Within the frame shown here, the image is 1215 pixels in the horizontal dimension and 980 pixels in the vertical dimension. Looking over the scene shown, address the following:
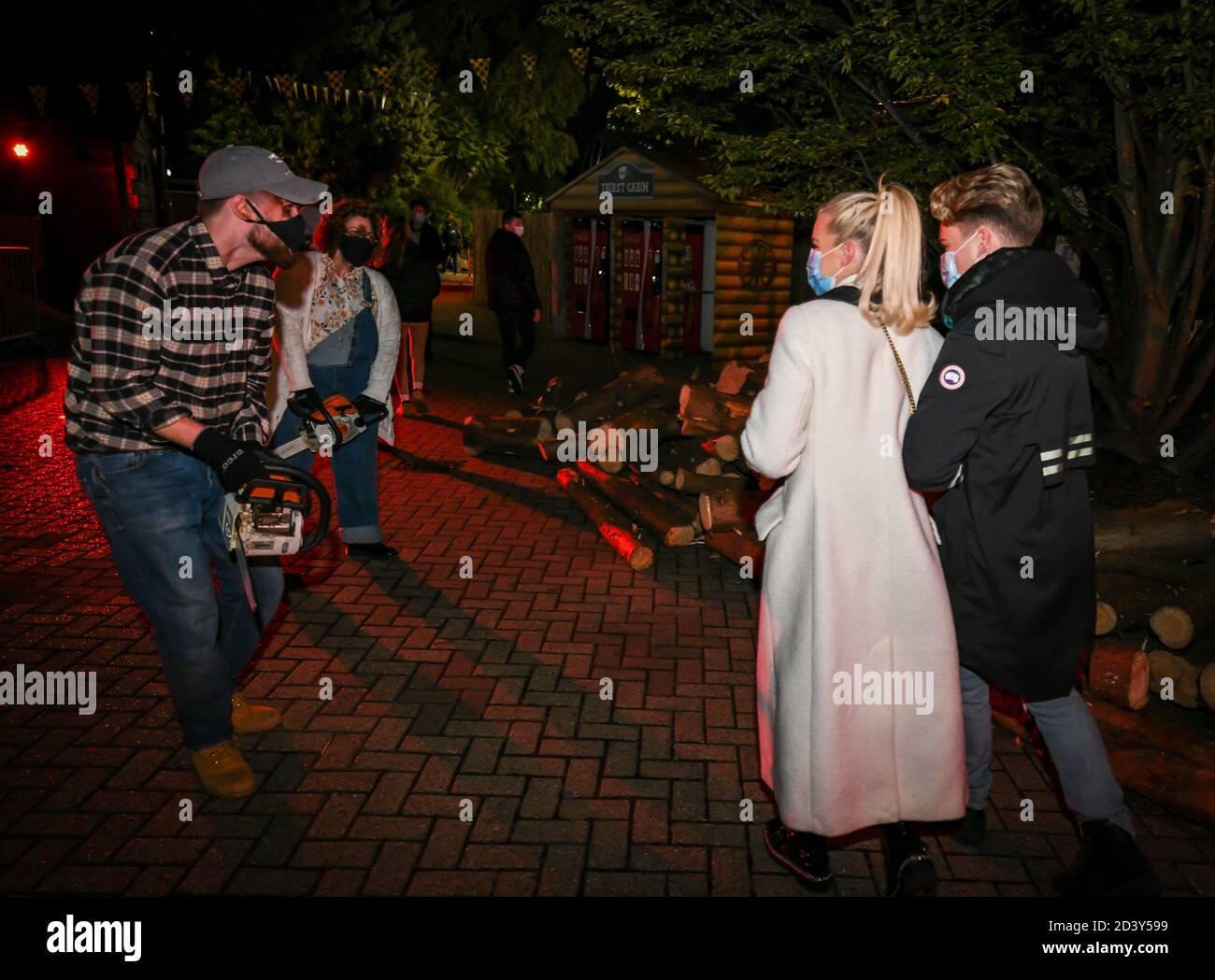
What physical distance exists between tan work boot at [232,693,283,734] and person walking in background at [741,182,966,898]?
7.57ft

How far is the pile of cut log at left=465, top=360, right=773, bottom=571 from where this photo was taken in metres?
6.36

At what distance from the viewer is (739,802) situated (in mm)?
3674

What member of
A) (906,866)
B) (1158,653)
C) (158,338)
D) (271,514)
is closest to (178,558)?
(271,514)

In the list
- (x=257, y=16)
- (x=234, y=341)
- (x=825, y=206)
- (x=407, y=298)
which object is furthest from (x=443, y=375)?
(x=825, y=206)

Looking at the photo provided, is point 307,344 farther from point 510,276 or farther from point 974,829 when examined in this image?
point 510,276

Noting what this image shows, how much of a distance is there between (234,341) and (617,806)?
2216mm

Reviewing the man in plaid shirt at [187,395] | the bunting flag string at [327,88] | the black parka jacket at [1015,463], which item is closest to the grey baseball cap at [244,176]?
the man in plaid shirt at [187,395]

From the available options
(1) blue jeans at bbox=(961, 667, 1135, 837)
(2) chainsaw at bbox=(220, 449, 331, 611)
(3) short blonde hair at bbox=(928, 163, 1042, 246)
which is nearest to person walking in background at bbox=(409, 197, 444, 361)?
(2) chainsaw at bbox=(220, 449, 331, 611)

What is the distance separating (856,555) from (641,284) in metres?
14.2

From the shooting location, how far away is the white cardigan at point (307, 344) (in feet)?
17.1

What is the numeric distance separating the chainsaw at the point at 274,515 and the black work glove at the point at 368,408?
2039 millimetres

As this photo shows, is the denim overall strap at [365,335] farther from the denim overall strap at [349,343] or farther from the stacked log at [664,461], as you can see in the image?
the stacked log at [664,461]

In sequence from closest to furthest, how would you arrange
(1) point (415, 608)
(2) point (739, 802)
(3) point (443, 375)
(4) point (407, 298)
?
(2) point (739, 802)
(1) point (415, 608)
(4) point (407, 298)
(3) point (443, 375)

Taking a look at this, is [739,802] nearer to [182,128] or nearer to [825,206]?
[825,206]
